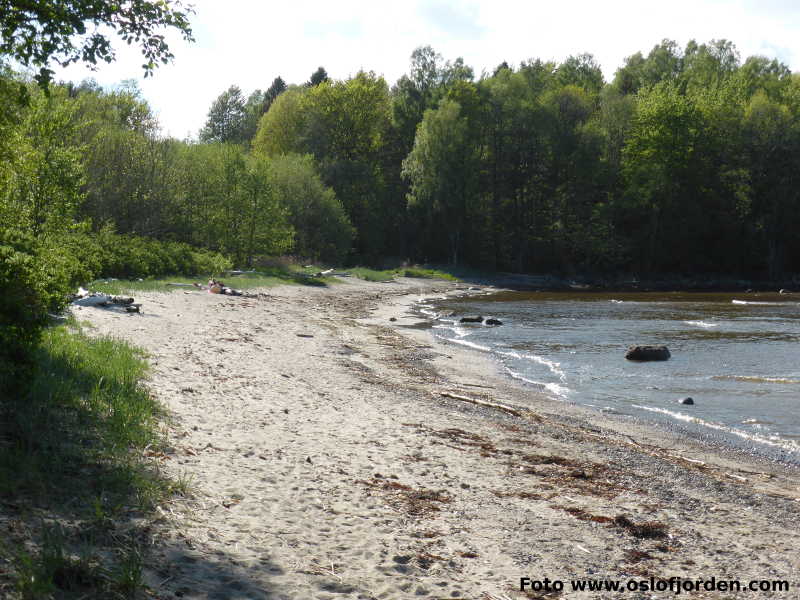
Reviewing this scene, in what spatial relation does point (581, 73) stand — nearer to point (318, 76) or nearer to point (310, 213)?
point (318, 76)

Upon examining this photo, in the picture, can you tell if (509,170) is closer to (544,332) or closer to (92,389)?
(544,332)

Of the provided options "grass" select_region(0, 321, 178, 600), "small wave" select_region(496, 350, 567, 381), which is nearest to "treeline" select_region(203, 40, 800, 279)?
"small wave" select_region(496, 350, 567, 381)

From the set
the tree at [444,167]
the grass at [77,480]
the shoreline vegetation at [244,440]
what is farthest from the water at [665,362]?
the tree at [444,167]

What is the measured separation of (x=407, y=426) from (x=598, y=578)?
16.7 feet

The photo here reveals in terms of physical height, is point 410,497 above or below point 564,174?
below

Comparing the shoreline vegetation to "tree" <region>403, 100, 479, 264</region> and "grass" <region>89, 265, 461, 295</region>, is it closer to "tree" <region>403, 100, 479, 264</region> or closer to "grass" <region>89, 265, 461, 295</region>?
"grass" <region>89, 265, 461, 295</region>

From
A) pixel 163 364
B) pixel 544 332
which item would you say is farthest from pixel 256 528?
pixel 544 332

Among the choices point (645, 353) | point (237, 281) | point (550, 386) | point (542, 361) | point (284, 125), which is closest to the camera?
point (550, 386)

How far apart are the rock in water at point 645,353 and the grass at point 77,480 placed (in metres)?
15.7

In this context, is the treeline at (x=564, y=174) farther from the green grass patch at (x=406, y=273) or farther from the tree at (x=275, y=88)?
the tree at (x=275, y=88)

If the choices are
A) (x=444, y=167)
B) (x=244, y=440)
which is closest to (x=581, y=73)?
(x=444, y=167)

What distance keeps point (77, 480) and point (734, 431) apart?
11.2 metres

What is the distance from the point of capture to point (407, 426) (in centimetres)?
1046

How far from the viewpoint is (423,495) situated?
7.33 metres
